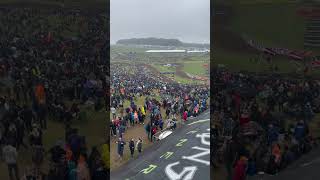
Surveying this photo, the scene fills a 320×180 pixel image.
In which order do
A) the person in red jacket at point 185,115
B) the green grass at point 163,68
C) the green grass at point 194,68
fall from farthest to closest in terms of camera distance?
the green grass at point 163,68, the green grass at point 194,68, the person in red jacket at point 185,115

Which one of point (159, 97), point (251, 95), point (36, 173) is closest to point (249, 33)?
point (251, 95)

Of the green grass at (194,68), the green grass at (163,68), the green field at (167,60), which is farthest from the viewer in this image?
the green field at (167,60)

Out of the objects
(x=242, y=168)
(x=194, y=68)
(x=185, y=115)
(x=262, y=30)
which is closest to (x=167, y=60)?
(x=194, y=68)

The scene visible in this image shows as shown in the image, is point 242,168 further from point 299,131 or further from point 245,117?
point 299,131

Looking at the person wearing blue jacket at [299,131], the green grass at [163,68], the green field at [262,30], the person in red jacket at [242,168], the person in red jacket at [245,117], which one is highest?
the green field at [262,30]

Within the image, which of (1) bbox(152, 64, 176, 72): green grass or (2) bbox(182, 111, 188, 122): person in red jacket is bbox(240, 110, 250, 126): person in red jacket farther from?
(1) bbox(152, 64, 176, 72): green grass

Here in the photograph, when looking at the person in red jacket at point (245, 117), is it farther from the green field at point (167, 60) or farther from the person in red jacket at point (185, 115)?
the green field at point (167, 60)

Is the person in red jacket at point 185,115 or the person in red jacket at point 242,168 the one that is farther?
the person in red jacket at point 185,115

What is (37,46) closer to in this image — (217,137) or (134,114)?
(217,137)

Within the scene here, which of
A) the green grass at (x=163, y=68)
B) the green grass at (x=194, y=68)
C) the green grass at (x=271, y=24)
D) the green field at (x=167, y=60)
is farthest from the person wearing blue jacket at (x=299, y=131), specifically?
the green grass at (x=163, y=68)

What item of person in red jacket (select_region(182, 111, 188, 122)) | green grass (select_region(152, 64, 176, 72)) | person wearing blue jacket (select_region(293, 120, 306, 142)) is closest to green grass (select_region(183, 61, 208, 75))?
green grass (select_region(152, 64, 176, 72))

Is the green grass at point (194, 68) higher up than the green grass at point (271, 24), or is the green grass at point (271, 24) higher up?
the green grass at point (271, 24)

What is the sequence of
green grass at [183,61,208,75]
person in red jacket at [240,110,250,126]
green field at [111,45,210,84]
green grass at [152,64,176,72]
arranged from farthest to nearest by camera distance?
green field at [111,45,210,84] → green grass at [152,64,176,72] → green grass at [183,61,208,75] → person in red jacket at [240,110,250,126]
